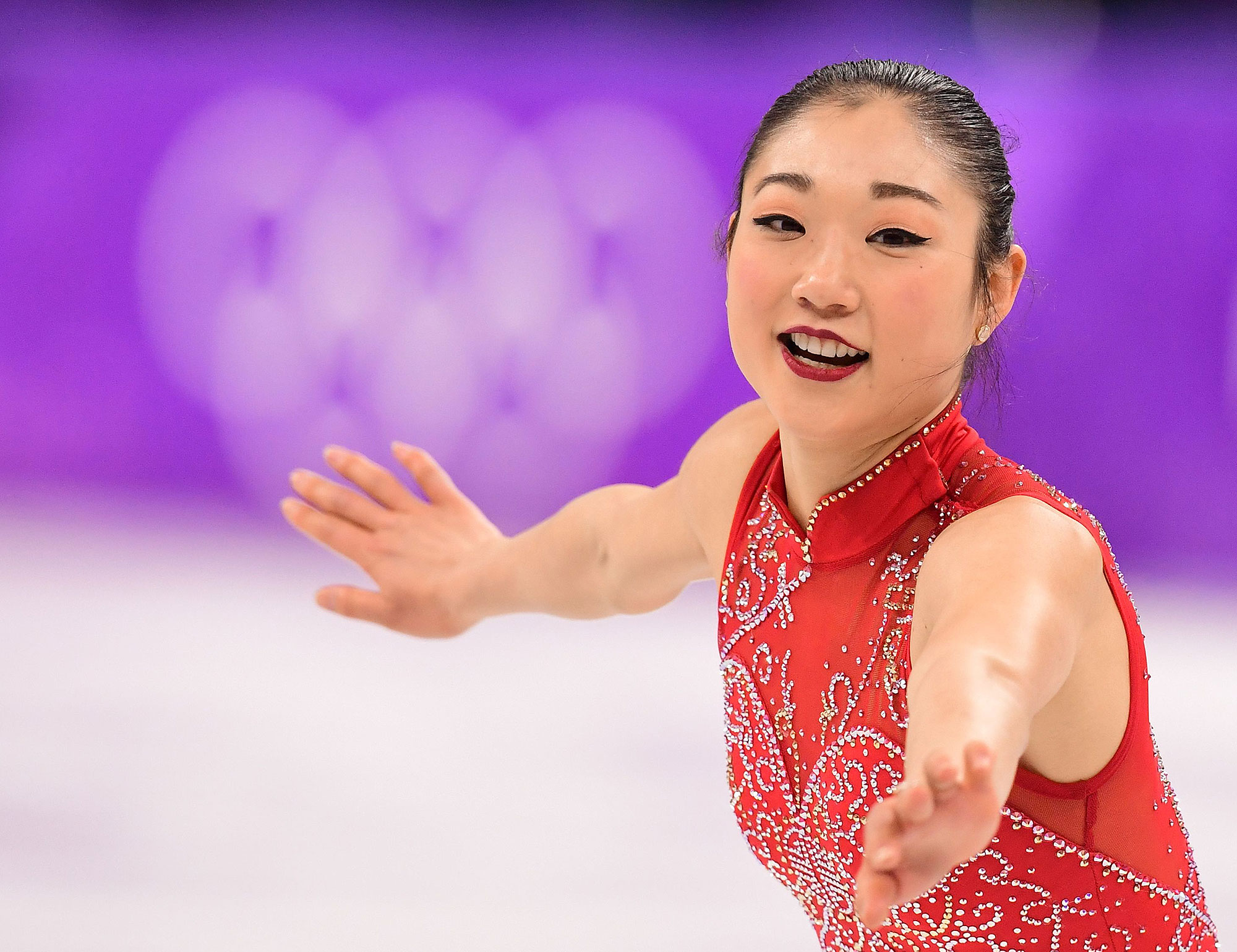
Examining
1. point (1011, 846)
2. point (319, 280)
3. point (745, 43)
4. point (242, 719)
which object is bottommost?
point (1011, 846)

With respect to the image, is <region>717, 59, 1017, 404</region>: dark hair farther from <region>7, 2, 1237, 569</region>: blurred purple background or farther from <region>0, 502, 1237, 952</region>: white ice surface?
<region>7, 2, 1237, 569</region>: blurred purple background

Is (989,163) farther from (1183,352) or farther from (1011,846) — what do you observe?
(1183,352)

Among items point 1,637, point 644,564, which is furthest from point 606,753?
point 1,637

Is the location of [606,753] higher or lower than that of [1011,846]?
higher

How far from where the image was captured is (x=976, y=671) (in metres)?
1.04

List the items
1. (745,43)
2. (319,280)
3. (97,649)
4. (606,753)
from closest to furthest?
Answer: (606,753)
(97,649)
(745,43)
(319,280)

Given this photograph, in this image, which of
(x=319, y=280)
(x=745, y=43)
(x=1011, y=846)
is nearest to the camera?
(x=1011, y=846)

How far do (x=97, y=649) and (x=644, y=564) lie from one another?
2194 mm

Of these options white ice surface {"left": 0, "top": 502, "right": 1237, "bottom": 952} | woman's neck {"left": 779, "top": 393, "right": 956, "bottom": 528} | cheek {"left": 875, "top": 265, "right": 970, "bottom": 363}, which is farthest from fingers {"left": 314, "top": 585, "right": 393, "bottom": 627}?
cheek {"left": 875, "top": 265, "right": 970, "bottom": 363}

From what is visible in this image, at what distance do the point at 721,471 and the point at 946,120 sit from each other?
1.83ft

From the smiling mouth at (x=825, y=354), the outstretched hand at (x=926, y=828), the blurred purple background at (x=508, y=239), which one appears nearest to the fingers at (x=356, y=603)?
the smiling mouth at (x=825, y=354)

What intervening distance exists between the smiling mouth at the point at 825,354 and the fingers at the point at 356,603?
3.68ft

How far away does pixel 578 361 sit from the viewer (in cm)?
403

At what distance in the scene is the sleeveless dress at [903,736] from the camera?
1368 millimetres
